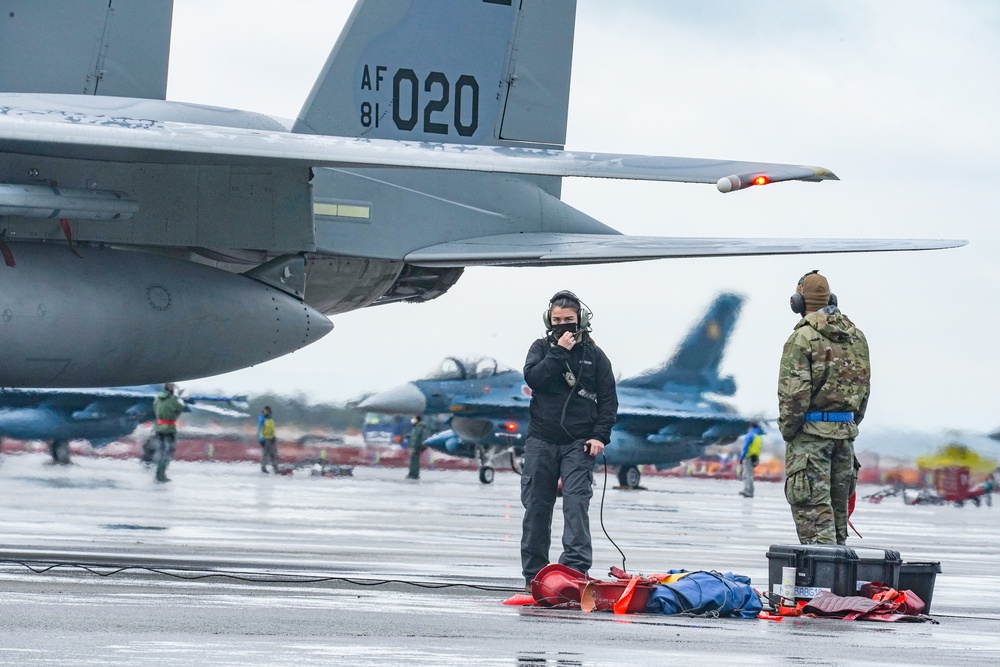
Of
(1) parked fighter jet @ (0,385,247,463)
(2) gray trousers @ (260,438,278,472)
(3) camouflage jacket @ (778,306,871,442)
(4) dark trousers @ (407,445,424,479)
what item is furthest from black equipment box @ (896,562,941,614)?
(4) dark trousers @ (407,445,424,479)

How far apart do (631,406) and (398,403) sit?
264 inches

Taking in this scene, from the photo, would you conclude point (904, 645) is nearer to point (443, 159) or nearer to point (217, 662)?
point (217, 662)

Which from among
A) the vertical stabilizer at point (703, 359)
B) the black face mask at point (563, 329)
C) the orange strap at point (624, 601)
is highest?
the vertical stabilizer at point (703, 359)

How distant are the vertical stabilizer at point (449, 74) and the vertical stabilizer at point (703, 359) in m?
20.1

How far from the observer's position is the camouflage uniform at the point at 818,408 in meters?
8.10

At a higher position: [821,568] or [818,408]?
[818,408]

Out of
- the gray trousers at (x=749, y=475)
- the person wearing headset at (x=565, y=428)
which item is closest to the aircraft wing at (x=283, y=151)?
the person wearing headset at (x=565, y=428)

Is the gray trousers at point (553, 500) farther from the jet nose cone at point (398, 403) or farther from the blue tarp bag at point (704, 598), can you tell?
the jet nose cone at point (398, 403)

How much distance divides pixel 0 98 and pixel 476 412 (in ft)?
60.8

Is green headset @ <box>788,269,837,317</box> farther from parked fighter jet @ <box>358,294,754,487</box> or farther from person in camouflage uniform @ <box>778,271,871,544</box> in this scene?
parked fighter jet @ <box>358,294,754,487</box>

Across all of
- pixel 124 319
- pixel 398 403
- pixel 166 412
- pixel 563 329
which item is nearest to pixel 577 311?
pixel 563 329

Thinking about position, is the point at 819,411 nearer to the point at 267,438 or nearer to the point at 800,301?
the point at 800,301

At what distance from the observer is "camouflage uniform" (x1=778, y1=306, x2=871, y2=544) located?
26.6 ft

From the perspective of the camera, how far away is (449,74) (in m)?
12.3
